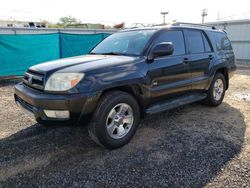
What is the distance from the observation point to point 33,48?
9.60 m

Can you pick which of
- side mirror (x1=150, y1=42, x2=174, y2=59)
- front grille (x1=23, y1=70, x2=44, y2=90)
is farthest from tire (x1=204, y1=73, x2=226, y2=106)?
front grille (x1=23, y1=70, x2=44, y2=90)

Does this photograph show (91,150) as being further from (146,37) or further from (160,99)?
(146,37)

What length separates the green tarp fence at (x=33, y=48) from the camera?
8961 mm

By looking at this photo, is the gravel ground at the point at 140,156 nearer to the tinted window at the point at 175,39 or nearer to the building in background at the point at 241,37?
the tinted window at the point at 175,39

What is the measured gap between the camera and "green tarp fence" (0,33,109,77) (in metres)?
8.96

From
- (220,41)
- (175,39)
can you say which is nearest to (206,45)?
(220,41)

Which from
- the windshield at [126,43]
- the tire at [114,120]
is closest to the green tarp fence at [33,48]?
the windshield at [126,43]

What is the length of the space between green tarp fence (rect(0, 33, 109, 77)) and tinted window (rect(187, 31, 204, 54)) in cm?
470

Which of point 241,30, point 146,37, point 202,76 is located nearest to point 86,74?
point 146,37

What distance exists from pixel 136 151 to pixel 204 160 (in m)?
0.94

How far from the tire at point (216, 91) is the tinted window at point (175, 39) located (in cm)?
142

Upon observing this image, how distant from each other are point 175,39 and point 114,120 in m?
2.04

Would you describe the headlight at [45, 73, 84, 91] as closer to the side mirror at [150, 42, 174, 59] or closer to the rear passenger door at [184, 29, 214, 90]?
the side mirror at [150, 42, 174, 59]

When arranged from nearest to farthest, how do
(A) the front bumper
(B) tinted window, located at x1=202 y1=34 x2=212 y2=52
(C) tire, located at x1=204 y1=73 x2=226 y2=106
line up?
(A) the front bumper < (B) tinted window, located at x1=202 y1=34 x2=212 y2=52 < (C) tire, located at x1=204 y1=73 x2=226 y2=106
